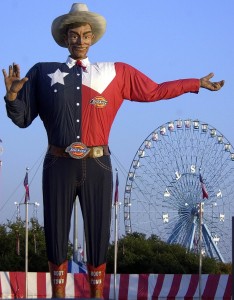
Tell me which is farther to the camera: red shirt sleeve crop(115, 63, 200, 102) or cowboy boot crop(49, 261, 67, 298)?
red shirt sleeve crop(115, 63, 200, 102)

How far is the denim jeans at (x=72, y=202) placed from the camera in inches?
285

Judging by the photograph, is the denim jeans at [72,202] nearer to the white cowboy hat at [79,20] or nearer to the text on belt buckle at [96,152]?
the text on belt buckle at [96,152]

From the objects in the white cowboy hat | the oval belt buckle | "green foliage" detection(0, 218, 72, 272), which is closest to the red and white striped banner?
"green foliage" detection(0, 218, 72, 272)

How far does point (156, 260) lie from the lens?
40844 millimetres

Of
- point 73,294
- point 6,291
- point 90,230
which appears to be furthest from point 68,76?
point 6,291

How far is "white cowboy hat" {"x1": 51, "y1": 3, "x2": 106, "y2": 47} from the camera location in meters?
7.40

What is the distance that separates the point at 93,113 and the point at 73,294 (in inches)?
611

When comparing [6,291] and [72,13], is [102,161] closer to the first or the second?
[72,13]

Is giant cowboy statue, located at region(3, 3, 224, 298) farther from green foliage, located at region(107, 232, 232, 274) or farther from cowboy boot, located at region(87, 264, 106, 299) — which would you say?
green foliage, located at region(107, 232, 232, 274)

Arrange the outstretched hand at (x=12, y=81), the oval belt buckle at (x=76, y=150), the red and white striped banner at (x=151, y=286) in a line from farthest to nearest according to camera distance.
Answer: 1. the red and white striped banner at (x=151, y=286)
2. the oval belt buckle at (x=76, y=150)
3. the outstretched hand at (x=12, y=81)

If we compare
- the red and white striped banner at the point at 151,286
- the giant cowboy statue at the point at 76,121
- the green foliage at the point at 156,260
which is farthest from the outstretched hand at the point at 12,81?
the green foliage at the point at 156,260

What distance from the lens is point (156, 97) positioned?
7.64 m

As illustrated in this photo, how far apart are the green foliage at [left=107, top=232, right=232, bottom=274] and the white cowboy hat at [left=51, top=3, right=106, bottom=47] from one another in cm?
3283

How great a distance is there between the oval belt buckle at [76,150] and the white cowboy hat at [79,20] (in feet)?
3.37
